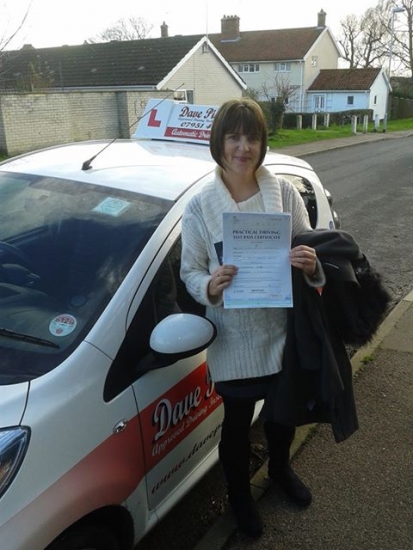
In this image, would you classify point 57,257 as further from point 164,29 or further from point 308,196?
point 164,29

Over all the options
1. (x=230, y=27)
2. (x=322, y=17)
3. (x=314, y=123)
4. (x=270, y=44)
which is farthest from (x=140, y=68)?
(x=322, y=17)

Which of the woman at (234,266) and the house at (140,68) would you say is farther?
the house at (140,68)

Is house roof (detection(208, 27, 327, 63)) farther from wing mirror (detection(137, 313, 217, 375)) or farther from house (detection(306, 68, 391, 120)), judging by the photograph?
wing mirror (detection(137, 313, 217, 375))

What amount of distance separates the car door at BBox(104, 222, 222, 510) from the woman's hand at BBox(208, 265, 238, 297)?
0.87 ft

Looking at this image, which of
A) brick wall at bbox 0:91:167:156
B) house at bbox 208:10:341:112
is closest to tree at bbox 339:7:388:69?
house at bbox 208:10:341:112

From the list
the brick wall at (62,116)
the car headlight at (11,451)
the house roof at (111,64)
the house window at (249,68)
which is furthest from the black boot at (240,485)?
the house window at (249,68)

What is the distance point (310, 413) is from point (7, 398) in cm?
118

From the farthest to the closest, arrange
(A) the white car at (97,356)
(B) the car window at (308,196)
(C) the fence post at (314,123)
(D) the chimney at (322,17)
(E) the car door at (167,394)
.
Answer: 1. (D) the chimney at (322,17)
2. (C) the fence post at (314,123)
3. (B) the car window at (308,196)
4. (E) the car door at (167,394)
5. (A) the white car at (97,356)

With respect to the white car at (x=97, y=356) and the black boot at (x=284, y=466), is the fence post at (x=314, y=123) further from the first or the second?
the black boot at (x=284, y=466)

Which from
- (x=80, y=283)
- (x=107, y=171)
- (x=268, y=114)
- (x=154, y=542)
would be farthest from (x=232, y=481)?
(x=268, y=114)

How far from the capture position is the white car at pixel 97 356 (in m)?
1.58

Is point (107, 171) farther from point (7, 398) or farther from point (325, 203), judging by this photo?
point (325, 203)

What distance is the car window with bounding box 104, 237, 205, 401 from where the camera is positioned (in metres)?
1.86

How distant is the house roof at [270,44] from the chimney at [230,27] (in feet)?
1.33
